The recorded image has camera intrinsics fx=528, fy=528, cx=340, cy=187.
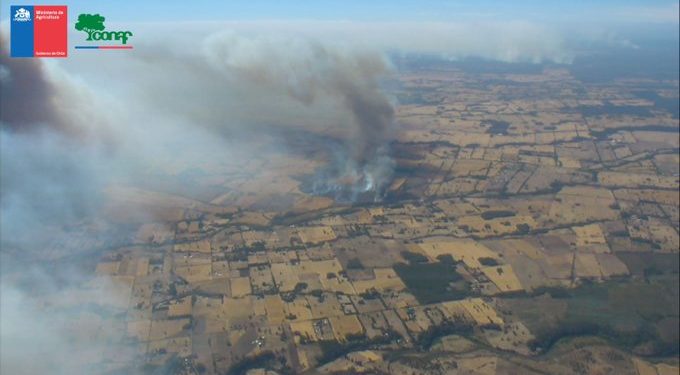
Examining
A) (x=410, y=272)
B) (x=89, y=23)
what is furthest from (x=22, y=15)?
(x=410, y=272)

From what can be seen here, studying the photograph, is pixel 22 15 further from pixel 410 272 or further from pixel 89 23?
pixel 410 272

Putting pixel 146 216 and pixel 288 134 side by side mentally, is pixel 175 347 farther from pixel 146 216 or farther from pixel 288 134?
pixel 288 134

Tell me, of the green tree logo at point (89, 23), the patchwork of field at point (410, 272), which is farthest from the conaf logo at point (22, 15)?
the patchwork of field at point (410, 272)

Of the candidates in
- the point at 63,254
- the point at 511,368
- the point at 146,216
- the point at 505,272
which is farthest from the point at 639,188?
the point at 63,254

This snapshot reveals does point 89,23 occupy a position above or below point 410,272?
above

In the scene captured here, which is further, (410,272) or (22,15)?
(410,272)

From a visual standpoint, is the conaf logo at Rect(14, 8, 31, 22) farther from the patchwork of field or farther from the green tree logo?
the patchwork of field

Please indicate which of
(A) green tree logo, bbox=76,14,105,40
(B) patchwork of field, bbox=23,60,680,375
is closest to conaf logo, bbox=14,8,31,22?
(A) green tree logo, bbox=76,14,105,40
